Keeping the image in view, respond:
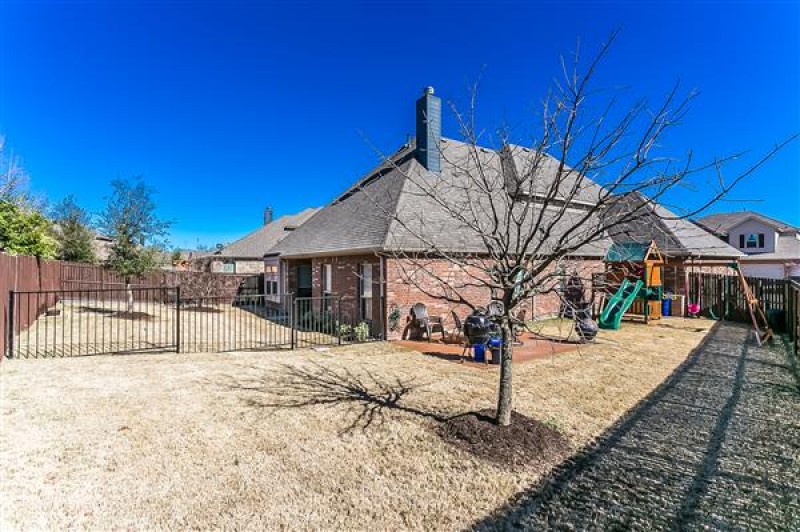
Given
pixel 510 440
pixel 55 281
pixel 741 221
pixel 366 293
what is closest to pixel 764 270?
pixel 741 221

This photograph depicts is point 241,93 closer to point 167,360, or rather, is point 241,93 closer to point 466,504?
point 167,360

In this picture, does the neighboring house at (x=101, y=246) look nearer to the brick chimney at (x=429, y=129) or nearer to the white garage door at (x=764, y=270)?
the brick chimney at (x=429, y=129)

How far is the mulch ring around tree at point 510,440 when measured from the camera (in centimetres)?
438

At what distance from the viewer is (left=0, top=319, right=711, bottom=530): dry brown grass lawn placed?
346 centimetres

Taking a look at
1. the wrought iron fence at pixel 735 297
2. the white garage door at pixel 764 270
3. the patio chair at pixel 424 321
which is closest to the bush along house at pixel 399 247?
the patio chair at pixel 424 321

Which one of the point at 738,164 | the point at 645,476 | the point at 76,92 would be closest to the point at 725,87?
the point at 738,164

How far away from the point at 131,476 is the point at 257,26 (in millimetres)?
13820

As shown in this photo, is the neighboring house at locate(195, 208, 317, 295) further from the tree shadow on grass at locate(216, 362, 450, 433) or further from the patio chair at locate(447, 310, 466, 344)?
the tree shadow on grass at locate(216, 362, 450, 433)

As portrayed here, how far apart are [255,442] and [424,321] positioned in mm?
7500

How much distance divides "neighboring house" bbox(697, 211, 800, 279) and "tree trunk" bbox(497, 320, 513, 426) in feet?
127

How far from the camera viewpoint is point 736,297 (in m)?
16.1

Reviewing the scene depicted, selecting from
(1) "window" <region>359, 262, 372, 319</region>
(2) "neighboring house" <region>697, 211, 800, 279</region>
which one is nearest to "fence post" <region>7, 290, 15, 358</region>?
(1) "window" <region>359, 262, 372, 319</region>

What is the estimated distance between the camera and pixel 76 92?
53.0 ft

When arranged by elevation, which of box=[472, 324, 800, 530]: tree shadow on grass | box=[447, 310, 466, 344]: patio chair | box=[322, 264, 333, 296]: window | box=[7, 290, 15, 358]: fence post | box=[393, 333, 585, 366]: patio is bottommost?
box=[472, 324, 800, 530]: tree shadow on grass
